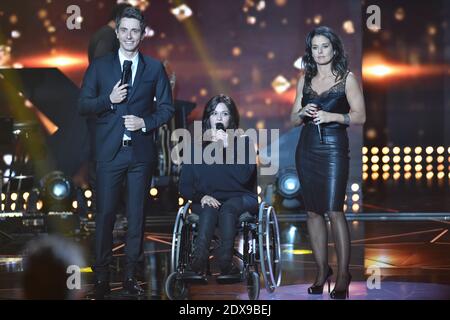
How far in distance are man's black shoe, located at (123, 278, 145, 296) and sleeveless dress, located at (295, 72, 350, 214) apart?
1013 millimetres

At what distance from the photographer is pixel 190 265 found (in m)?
4.69

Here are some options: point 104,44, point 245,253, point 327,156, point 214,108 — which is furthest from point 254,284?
point 104,44

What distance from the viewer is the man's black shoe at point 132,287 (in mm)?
4789

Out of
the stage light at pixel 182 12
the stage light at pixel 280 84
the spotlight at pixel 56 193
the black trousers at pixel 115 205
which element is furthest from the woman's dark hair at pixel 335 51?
the stage light at pixel 182 12

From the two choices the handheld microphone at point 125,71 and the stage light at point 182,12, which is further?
the stage light at point 182,12

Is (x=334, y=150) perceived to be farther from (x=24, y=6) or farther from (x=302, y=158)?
(x=24, y=6)

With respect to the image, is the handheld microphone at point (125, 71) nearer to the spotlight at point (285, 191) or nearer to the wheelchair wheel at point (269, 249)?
the wheelchair wheel at point (269, 249)

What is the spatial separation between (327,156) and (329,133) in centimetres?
12

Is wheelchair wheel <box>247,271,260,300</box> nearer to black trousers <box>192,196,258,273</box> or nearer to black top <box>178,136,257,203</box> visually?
black trousers <box>192,196,258,273</box>

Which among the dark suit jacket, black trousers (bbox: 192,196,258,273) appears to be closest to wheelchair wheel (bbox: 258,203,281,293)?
black trousers (bbox: 192,196,258,273)

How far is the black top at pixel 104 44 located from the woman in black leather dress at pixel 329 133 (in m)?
2.08

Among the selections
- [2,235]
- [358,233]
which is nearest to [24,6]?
[2,235]

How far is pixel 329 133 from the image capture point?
468 cm

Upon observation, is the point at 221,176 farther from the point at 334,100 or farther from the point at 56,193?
the point at 56,193
